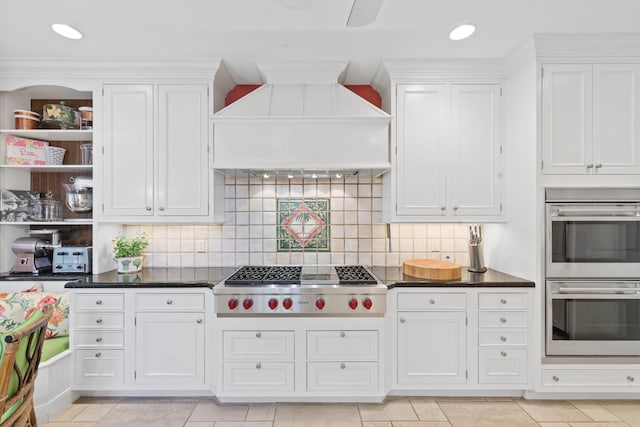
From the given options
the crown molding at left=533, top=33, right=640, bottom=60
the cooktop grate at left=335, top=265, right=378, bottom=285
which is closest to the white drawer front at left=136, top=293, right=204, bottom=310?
the cooktop grate at left=335, top=265, right=378, bottom=285

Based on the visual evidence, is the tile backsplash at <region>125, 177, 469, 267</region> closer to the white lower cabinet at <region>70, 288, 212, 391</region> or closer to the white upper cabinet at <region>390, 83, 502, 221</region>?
the white upper cabinet at <region>390, 83, 502, 221</region>

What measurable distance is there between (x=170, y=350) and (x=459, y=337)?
212 centimetres

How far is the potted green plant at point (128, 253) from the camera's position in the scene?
2.76m

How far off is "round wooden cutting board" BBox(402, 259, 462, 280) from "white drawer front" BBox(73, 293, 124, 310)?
2227 millimetres

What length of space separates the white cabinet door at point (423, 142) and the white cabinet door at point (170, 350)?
1913 millimetres

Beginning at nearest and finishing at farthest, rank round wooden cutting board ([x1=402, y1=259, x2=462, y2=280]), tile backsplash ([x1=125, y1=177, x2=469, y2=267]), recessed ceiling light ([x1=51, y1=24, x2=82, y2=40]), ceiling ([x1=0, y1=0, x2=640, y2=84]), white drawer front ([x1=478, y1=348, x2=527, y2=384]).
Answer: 1. ceiling ([x1=0, y1=0, x2=640, y2=84])
2. recessed ceiling light ([x1=51, y1=24, x2=82, y2=40])
3. white drawer front ([x1=478, y1=348, x2=527, y2=384])
4. round wooden cutting board ([x1=402, y1=259, x2=462, y2=280])
5. tile backsplash ([x1=125, y1=177, x2=469, y2=267])

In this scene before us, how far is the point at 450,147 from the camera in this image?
271cm

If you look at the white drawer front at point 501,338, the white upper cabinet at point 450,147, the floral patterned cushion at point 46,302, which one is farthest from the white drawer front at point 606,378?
the floral patterned cushion at point 46,302

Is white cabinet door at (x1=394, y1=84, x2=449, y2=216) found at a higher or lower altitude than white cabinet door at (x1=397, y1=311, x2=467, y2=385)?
higher

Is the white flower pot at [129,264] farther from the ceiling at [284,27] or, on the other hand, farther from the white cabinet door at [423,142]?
the white cabinet door at [423,142]

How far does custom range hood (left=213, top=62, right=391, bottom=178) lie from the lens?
8.63 ft

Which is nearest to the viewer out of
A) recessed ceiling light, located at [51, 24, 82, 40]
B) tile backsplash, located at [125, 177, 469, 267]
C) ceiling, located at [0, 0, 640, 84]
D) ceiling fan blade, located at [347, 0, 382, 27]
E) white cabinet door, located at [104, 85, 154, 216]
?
ceiling fan blade, located at [347, 0, 382, 27]

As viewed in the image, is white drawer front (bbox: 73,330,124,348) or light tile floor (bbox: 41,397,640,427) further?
white drawer front (bbox: 73,330,124,348)

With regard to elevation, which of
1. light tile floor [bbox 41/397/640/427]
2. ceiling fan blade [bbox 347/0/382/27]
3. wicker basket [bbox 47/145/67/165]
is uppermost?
ceiling fan blade [bbox 347/0/382/27]
